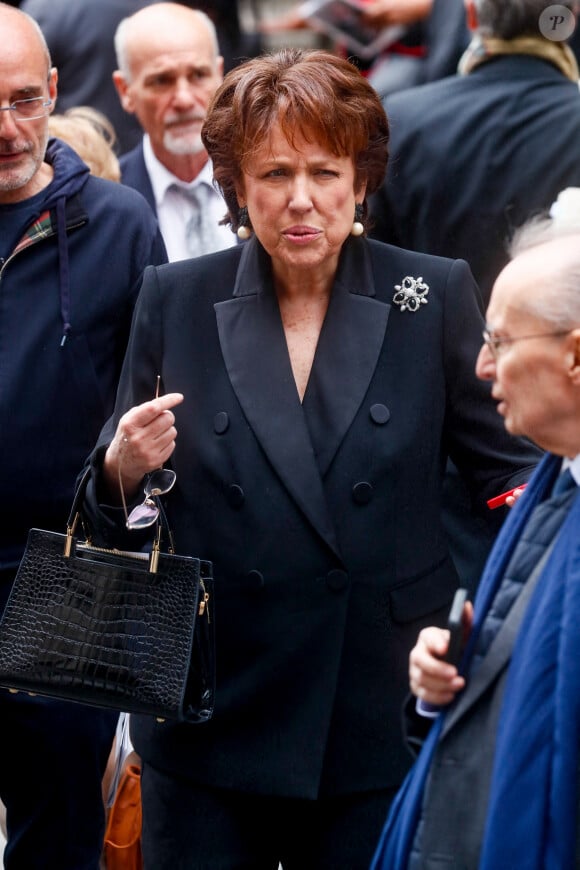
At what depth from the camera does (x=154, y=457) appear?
290cm

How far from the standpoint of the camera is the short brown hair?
117 inches

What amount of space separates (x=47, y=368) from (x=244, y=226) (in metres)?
0.74

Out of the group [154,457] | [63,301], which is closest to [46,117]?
[63,301]

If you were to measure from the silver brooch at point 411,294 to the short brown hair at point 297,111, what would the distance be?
0.25 metres

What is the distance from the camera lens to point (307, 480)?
2.98 metres

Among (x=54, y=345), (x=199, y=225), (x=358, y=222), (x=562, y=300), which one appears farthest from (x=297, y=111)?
(x=199, y=225)

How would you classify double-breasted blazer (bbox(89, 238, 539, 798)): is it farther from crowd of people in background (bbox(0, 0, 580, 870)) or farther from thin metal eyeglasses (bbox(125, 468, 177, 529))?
thin metal eyeglasses (bbox(125, 468, 177, 529))

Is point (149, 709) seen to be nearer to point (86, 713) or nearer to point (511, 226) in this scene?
point (86, 713)

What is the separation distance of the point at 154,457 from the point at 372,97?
2.92ft

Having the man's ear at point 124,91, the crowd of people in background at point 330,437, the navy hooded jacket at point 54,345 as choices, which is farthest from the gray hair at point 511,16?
the man's ear at point 124,91

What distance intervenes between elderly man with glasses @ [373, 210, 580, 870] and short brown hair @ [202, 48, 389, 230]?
65 cm

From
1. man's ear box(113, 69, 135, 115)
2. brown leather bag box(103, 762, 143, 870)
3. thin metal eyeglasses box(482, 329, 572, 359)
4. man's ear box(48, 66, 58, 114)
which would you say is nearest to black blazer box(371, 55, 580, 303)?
man's ear box(48, 66, 58, 114)

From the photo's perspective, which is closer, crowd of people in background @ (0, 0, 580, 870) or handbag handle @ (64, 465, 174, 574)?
crowd of people in background @ (0, 0, 580, 870)

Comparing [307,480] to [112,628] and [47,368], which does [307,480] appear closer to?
[112,628]
